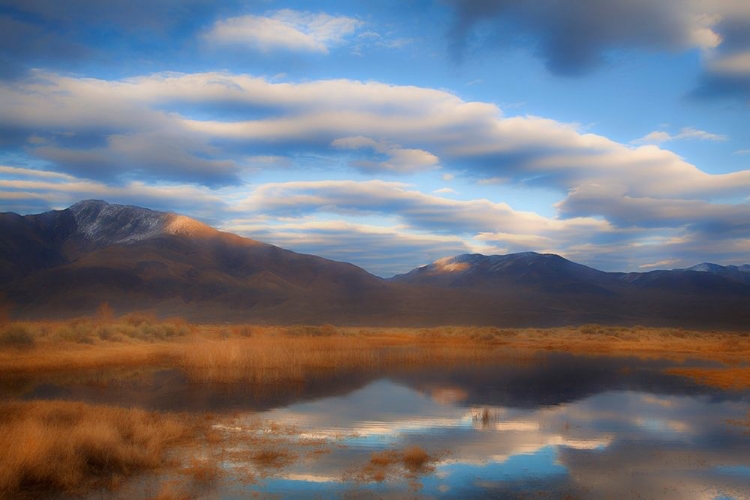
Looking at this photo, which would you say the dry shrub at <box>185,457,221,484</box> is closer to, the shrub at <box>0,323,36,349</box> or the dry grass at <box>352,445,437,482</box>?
the dry grass at <box>352,445,437,482</box>

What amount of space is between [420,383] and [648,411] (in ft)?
29.4

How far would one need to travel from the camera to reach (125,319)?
40.5 m

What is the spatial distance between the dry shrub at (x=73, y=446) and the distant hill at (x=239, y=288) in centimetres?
6367

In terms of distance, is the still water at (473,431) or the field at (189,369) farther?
the still water at (473,431)

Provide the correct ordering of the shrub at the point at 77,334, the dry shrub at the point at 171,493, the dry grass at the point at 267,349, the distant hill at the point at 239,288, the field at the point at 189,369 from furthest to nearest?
1. the distant hill at the point at 239,288
2. the shrub at the point at 77,334
3. the dry grass at the point at 267,349
4. the field at the point at 189,369
5. the dry shrub at the point at 171,493

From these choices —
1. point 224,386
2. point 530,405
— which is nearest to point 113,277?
point 224,386

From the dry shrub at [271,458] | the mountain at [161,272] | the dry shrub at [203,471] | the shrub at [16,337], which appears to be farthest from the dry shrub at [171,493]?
the mountain at [161,272]

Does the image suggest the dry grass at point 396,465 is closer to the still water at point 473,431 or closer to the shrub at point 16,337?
the still water at point 473,431

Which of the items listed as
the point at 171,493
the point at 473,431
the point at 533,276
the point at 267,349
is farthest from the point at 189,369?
the point at 533,276

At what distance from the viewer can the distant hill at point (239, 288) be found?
87.3 m

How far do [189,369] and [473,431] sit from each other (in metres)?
14.5

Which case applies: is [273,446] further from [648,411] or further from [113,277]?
[113,277]

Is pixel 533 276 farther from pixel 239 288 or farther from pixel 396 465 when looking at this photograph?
pixel 396 465

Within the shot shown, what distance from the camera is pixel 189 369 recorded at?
2541 centimetres
